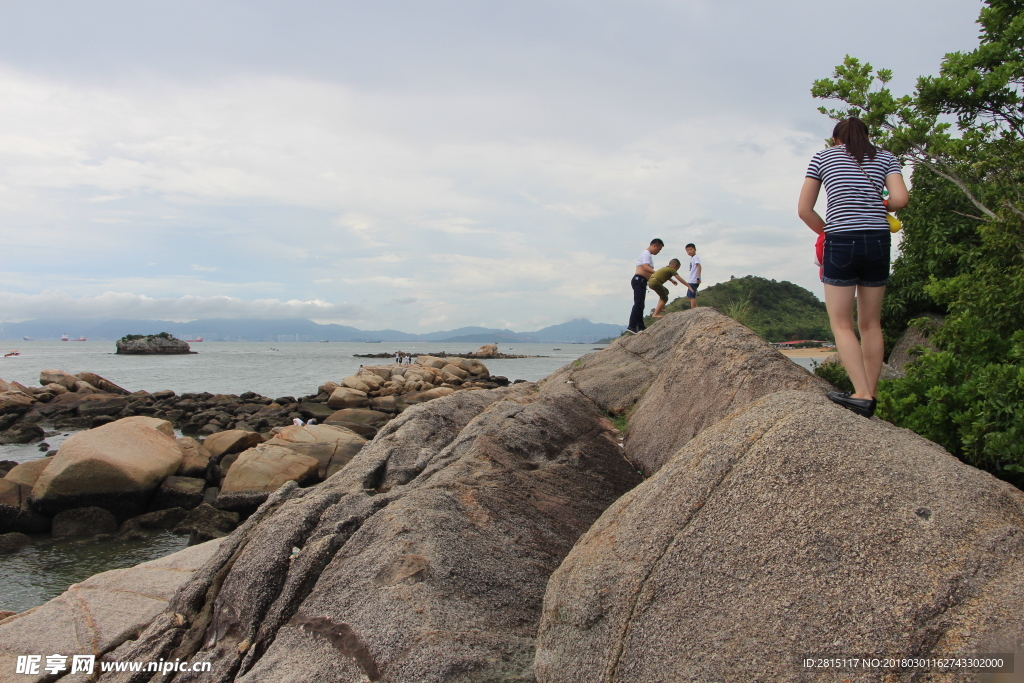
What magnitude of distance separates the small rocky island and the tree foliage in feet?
338

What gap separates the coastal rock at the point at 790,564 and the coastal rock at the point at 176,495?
11.2 m

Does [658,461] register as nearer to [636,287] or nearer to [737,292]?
[636,287]

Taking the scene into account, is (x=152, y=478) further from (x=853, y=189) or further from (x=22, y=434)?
(x=22, y=434)

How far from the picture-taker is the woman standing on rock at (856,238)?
192 inches

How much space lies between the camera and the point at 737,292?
40438 millimetres

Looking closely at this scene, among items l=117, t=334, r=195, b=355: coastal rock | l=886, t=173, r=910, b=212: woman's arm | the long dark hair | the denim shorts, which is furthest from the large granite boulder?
l=117, t=334, r=195, b=355: coastal rock

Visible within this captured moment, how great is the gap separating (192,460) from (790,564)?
45.2 feet

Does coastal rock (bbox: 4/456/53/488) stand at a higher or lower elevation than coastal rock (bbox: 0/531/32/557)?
higher

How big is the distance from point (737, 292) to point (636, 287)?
28.7 metres

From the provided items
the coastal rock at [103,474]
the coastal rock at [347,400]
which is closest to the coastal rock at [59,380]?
the coastal rock at [347,400]

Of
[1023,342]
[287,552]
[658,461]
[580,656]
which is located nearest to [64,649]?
[287,552]

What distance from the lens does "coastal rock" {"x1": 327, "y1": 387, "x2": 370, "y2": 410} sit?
90.4ft

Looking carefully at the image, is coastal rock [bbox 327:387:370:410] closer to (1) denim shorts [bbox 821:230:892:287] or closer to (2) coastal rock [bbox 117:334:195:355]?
(1) denim shorts [bbox 821:230:892:287]

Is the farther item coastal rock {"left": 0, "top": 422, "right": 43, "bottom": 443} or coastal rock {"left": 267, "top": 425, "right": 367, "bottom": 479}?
coastal rock {"left": 0, "top": 422, "right": 43, "bottom": 443}
